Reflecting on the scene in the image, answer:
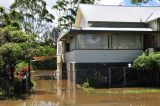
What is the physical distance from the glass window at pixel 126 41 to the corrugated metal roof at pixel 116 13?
98.2 inches

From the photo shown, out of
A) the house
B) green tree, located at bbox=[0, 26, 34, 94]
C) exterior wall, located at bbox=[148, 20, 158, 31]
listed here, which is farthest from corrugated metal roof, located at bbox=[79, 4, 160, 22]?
green tree, located at bbox=[0, 26, 34, 94]

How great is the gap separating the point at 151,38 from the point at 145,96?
38.7 feet

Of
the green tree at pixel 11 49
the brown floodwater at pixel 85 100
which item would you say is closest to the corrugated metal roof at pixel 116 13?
the green tree at pixel 11 49

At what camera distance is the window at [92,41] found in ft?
103

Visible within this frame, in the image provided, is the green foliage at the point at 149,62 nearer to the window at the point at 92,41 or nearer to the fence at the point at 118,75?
the fence at the point at 118,75

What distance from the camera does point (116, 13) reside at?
119 ft

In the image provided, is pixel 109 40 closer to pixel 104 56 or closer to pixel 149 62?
pixel 104 56

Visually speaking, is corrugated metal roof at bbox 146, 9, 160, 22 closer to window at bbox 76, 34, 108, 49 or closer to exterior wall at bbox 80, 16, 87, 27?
window at bbox 76, 34, 108, 49

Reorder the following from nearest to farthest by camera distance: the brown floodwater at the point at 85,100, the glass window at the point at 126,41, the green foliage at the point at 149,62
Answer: the brown floodwater at the point at 85,100
the green foliage at the point at 149,62
the glass window at the point at 126,41

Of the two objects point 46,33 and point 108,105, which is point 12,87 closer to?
point 108,105

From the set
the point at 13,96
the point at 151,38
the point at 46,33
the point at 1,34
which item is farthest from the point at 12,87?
the point at 46,33

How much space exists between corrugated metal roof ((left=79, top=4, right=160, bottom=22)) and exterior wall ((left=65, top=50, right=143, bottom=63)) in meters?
3.68

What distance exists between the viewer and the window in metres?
31.3

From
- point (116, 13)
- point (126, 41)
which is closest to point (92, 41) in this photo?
point (126, 41)
